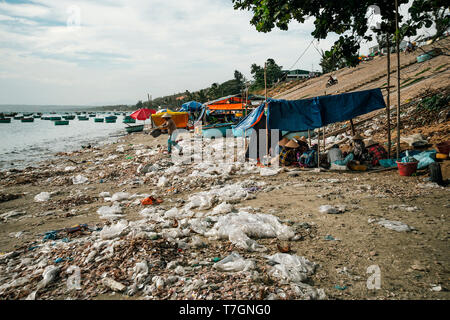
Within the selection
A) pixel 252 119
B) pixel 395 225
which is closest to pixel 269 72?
pixel 252 119

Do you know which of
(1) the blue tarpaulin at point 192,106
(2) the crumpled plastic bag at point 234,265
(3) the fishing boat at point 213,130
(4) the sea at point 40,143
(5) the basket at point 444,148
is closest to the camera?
(2) the crumpled plastic bag at point 234,265

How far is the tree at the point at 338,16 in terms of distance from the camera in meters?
4.65

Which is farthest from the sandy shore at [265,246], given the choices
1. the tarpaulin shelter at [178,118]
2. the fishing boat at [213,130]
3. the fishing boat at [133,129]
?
the fishing boat at [133,129]

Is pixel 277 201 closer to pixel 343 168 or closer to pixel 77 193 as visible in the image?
pixel 343 168

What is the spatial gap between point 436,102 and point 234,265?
10339 millimetres

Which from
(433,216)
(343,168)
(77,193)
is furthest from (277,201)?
(77,193)

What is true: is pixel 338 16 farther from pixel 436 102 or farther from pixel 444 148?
pixel 436 102

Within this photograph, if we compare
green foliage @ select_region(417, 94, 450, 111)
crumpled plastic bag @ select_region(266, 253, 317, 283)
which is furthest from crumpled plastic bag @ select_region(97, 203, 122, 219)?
green foliage @ select_region(417, 94, 450, 111)

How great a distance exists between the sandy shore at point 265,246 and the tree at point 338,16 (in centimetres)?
317

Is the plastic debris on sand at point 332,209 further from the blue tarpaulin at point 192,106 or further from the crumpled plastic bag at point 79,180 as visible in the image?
the blue tarpaulin at point 192,106

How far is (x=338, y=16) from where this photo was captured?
5348 millimetres

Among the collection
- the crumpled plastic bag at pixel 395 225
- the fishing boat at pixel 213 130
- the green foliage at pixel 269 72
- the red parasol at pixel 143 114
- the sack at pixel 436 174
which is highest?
the green foliage at pixel 269 72

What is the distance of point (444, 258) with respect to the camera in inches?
104
